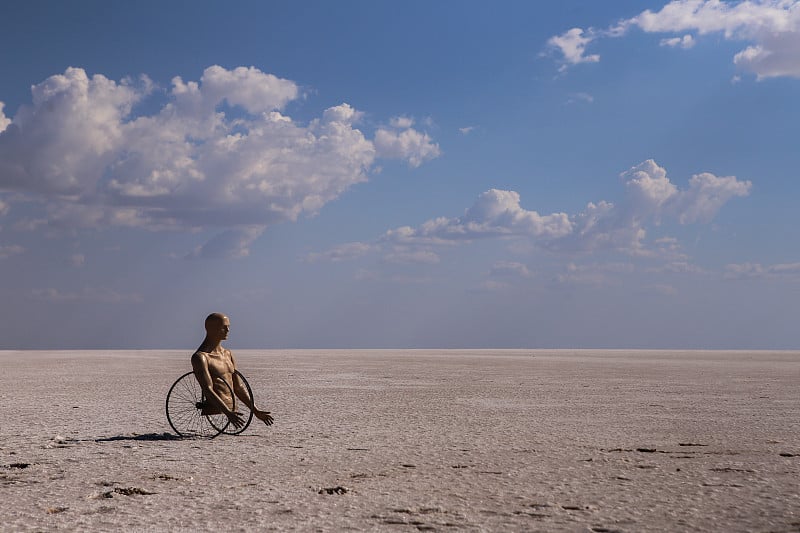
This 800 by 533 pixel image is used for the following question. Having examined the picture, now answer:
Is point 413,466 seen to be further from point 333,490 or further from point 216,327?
point 216,327

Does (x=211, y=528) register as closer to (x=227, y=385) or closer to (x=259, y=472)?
(x=259, y=472)

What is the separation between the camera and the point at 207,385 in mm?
11266

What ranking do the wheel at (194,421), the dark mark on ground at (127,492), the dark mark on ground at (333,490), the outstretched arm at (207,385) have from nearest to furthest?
the dark mark on ground at (127,492) < the dark mark on ground at (333,490) < the outstretched arm at (207,385) < the wheel at (194,421)

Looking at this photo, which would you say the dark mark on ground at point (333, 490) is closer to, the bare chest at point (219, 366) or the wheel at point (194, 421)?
the wheel at point (194, 421)

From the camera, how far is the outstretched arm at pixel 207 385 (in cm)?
1123

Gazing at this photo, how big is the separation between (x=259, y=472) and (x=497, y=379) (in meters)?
18.1

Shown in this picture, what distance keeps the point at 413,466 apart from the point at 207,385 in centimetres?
349

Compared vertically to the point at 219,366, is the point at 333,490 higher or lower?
lower


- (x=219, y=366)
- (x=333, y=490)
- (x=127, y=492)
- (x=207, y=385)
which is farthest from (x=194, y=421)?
(x=333, y=490)

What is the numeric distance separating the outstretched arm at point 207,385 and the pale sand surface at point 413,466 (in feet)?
1.46

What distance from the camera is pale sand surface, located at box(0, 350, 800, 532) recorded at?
693cm

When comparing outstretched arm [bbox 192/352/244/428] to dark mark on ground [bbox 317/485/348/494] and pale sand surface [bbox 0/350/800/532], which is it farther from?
dark mark on ground [bbox 317/485/348/494]

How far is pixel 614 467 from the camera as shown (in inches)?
371

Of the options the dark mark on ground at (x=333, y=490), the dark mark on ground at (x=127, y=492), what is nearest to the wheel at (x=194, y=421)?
the dark mark on ground at (x=127, y=492)
